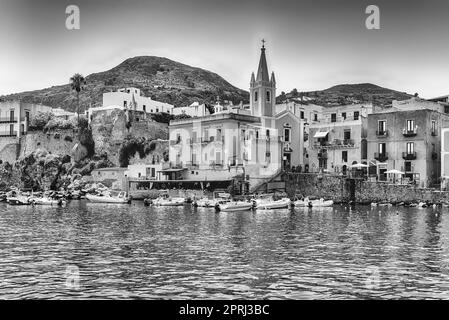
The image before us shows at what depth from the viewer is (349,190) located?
34969 millimetres

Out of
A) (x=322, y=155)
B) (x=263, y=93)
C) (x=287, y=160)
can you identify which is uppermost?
(x=263, y=93)

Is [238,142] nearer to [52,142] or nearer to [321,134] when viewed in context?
[321,134]

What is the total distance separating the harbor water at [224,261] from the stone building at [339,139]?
57.1ft

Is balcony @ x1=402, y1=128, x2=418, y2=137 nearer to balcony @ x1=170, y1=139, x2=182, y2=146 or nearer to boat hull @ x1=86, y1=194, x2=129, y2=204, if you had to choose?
balcony @ x1=170, y1=139, x2=182, y2=146

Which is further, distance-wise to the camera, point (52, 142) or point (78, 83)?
point (52, 142)

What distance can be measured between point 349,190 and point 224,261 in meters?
25.0

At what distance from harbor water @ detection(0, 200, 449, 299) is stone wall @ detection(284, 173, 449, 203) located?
41.6ft

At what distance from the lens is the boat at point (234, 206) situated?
28984 mm

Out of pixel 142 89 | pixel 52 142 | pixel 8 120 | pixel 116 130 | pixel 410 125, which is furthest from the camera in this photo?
pixel 142 89

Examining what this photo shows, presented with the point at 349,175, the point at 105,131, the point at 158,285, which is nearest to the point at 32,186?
the point at 105,131

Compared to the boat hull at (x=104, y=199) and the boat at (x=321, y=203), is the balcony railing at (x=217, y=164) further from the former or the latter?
the boat at (x=321, y=203)

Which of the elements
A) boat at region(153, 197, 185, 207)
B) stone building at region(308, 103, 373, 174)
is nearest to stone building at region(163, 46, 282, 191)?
stone building at region(308, 103, 373, 174)

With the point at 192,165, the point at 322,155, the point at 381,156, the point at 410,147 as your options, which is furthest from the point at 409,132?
the point at 192,165
